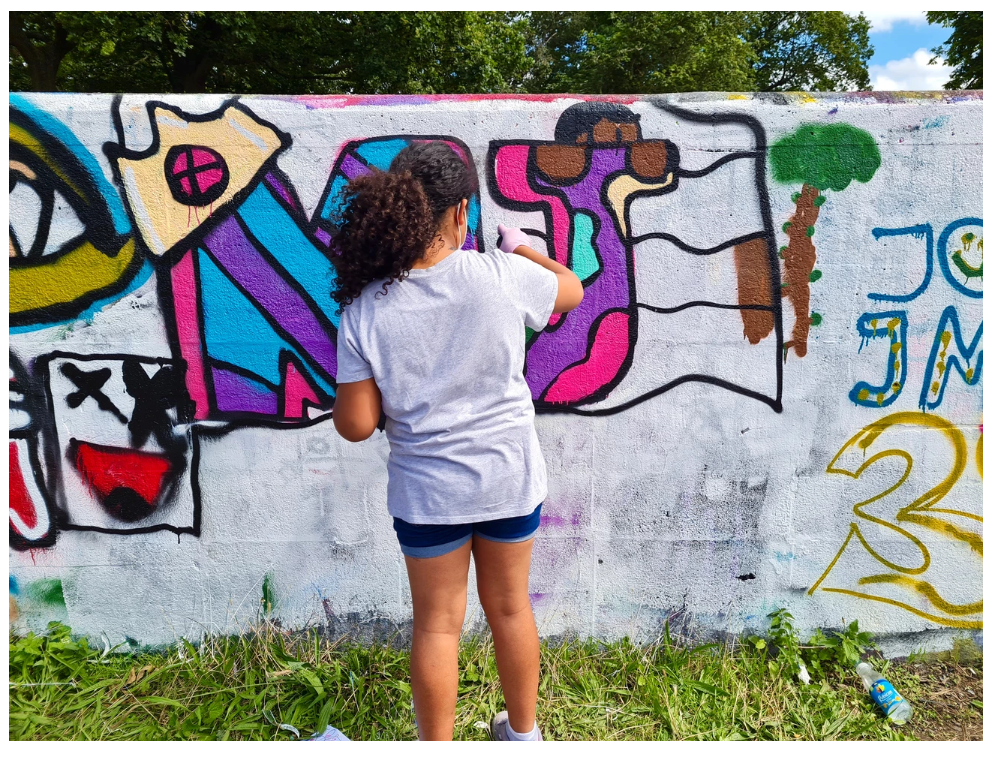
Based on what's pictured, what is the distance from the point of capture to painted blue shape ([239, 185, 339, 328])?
212 centimetres

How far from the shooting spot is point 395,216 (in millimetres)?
1373

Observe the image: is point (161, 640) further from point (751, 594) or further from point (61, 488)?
point (751, 594)

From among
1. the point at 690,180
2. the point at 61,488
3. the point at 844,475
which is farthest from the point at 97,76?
the point at 844,475

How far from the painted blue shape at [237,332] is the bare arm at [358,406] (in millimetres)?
731

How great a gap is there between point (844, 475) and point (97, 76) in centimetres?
1393

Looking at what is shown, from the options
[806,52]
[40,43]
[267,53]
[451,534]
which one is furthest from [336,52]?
[806,52]

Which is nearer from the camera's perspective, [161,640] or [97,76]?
[161,640]

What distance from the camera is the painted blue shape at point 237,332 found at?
2154 mm

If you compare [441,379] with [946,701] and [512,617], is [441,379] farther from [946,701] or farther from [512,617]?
[946,701]

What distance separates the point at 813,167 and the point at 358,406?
5.75ft

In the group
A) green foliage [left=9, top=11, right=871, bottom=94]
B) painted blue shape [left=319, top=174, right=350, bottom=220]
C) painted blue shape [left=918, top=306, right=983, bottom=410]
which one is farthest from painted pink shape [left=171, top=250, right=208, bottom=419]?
green foliage [left=9, top=11, right=871, bottom=94]

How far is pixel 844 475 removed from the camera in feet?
7.50

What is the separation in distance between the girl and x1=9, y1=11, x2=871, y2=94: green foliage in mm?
9650

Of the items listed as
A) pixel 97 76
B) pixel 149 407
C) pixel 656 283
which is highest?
pixel 97 76
